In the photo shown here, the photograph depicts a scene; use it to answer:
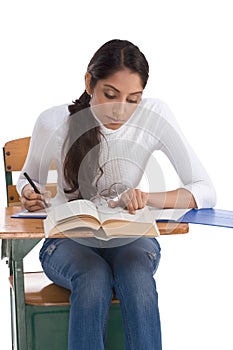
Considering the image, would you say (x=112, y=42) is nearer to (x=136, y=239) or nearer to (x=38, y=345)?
(x=136, y=239)

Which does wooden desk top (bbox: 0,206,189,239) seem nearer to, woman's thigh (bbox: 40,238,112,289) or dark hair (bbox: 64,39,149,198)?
woman's thigh (bbox: 40,238,112,289)

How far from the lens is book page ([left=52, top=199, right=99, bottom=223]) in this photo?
2.14 metres

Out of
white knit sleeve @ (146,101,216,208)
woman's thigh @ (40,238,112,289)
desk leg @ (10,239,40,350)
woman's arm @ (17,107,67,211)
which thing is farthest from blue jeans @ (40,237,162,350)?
woman's arm @ (17,107,67,211)

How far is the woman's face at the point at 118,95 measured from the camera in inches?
97.6

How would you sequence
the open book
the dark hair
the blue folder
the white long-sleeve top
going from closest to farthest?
the open book < the blue folder < the dark hair < the white long-sleeve top

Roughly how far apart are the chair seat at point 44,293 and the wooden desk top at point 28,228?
0.30 m

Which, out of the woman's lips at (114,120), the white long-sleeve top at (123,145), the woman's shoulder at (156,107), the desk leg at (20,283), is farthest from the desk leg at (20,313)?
the woman's shoulder at (156,107)

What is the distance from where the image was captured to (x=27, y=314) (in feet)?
8.23

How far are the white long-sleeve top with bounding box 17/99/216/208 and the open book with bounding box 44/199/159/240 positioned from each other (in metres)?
0.42

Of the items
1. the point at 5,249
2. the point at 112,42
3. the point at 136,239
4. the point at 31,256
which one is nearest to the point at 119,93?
the point at 112,42

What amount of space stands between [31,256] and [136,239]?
1.21 metres

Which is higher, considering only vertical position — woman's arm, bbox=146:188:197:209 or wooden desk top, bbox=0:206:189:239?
woman's arm, bbox=146:188:197:209

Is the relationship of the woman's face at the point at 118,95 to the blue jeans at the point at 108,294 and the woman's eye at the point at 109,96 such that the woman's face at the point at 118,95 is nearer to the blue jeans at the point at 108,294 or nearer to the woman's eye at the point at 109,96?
the woman's eye at the point at 109,96

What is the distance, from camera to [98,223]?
2133 mm
